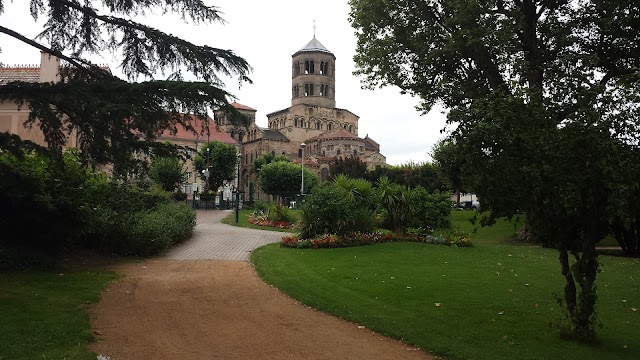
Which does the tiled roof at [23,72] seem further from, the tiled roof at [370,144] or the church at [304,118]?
the tiled roof at [370,144]

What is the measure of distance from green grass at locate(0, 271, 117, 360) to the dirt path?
276mm

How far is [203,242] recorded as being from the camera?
60.5ft

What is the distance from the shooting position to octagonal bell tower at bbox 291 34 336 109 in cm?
8788

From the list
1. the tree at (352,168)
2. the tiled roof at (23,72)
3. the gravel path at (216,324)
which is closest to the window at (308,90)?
the tree at (352,168)

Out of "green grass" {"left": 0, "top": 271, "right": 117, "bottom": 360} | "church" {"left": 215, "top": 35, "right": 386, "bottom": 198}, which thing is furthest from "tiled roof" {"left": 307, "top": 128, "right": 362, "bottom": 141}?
"green grass" {"left": 0, "top": 271, "right": 117, "bottom": 360}

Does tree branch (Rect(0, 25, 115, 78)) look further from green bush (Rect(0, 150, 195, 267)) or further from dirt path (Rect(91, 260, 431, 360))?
dirt path (Rect(91, 260, 431, 360))

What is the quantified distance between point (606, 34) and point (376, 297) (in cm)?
1445

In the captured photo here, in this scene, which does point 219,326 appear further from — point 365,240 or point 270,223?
point 270,223

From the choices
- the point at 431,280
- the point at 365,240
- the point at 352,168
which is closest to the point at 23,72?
the point at 365,240

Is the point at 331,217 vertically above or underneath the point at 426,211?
underneath

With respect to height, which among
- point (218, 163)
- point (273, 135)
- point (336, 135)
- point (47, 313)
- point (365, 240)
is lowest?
point (47, 313)

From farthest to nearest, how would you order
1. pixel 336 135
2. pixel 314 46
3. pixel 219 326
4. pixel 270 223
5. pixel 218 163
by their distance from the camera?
pixel 314 46 → pixel 336 135 → pixel 218 163 → pixel 270 223 → pixel 219 326

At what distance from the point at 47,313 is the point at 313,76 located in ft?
272

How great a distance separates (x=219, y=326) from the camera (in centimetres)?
732
